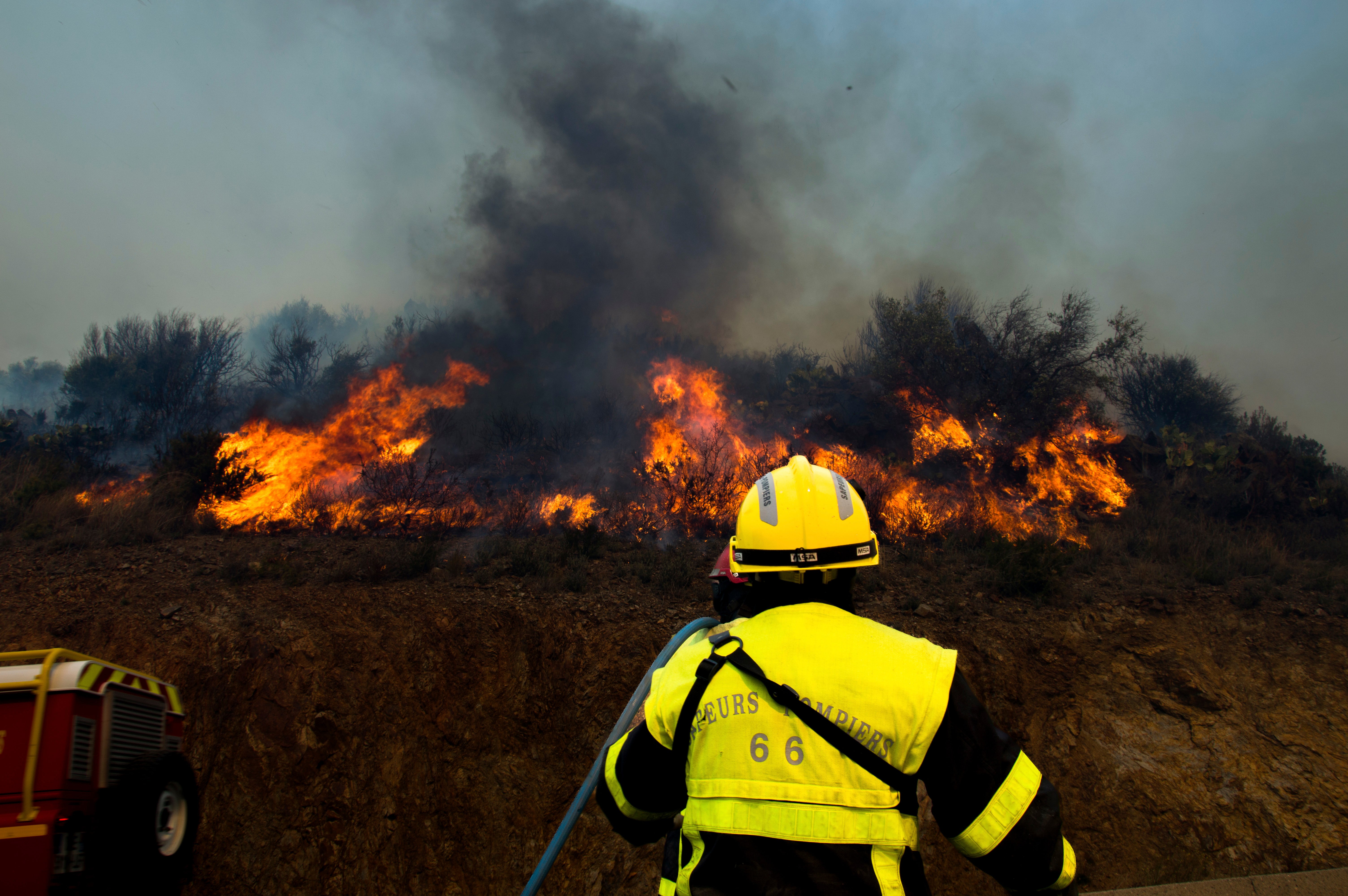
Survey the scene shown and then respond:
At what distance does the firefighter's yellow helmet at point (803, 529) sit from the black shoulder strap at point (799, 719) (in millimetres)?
315

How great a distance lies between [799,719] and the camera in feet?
5.31

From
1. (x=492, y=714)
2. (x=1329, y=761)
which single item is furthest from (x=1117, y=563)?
(x=492, y=714)

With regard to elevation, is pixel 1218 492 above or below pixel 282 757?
above

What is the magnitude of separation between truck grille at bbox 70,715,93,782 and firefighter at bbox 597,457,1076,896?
3492 millimetres

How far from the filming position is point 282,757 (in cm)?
610

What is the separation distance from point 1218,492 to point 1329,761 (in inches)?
334

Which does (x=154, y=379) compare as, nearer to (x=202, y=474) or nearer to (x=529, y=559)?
(x=202, y=474)

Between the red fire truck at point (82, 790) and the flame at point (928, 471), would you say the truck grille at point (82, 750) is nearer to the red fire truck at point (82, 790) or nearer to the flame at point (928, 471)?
the red fire truck at point (82, 790)

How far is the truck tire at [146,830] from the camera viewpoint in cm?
319

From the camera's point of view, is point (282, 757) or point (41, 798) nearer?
point (41, 798)

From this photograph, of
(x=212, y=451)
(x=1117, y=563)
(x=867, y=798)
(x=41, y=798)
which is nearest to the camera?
(x=867, y=798)

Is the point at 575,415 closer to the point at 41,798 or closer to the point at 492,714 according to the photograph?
the point at 492,714

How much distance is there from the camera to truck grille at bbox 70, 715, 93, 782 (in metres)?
3.17

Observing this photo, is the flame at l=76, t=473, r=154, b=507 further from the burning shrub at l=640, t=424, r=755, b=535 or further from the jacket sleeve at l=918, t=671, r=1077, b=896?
the jacket sleeve at l=918, t=671, r=1077, b=896
